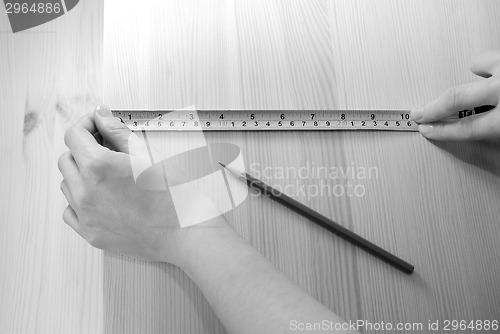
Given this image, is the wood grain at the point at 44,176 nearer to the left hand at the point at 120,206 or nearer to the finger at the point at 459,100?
the left hand at the point at 120,206

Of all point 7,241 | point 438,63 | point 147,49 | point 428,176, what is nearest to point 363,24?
point 438,63

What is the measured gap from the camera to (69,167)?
0.66m

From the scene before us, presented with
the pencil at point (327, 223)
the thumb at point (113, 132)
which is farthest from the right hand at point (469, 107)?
the thumb at point (113, 132)

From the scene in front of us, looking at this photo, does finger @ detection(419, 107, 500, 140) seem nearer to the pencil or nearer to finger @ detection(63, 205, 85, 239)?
the pencil

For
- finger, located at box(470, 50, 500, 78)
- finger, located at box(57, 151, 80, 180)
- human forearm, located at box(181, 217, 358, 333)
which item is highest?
finger, located at box(470, 50, 500, 78)

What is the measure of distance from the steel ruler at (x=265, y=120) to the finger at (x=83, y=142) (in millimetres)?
85

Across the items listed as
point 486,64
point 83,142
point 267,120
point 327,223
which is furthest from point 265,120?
point 486,64

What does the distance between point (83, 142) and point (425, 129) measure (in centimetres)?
68

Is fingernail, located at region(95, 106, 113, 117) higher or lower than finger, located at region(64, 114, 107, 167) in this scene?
higher

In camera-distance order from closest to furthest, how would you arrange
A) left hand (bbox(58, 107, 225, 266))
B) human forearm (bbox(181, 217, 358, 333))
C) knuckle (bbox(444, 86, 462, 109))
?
human forearm (bbox(181, 217, 358, 333)) < left hand (bbox(58, 107, 225, 266)) < knuckle (bbox(444, 86, 462, 109))

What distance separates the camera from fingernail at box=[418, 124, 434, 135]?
79cm

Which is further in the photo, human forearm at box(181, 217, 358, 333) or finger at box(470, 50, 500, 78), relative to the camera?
finger at box(470, 50, 500, 78)

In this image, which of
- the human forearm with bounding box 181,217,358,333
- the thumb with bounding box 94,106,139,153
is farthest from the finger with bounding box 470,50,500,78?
the thumb with bounding box 94,106,139,153

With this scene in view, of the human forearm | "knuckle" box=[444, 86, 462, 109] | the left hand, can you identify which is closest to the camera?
the human forearm
